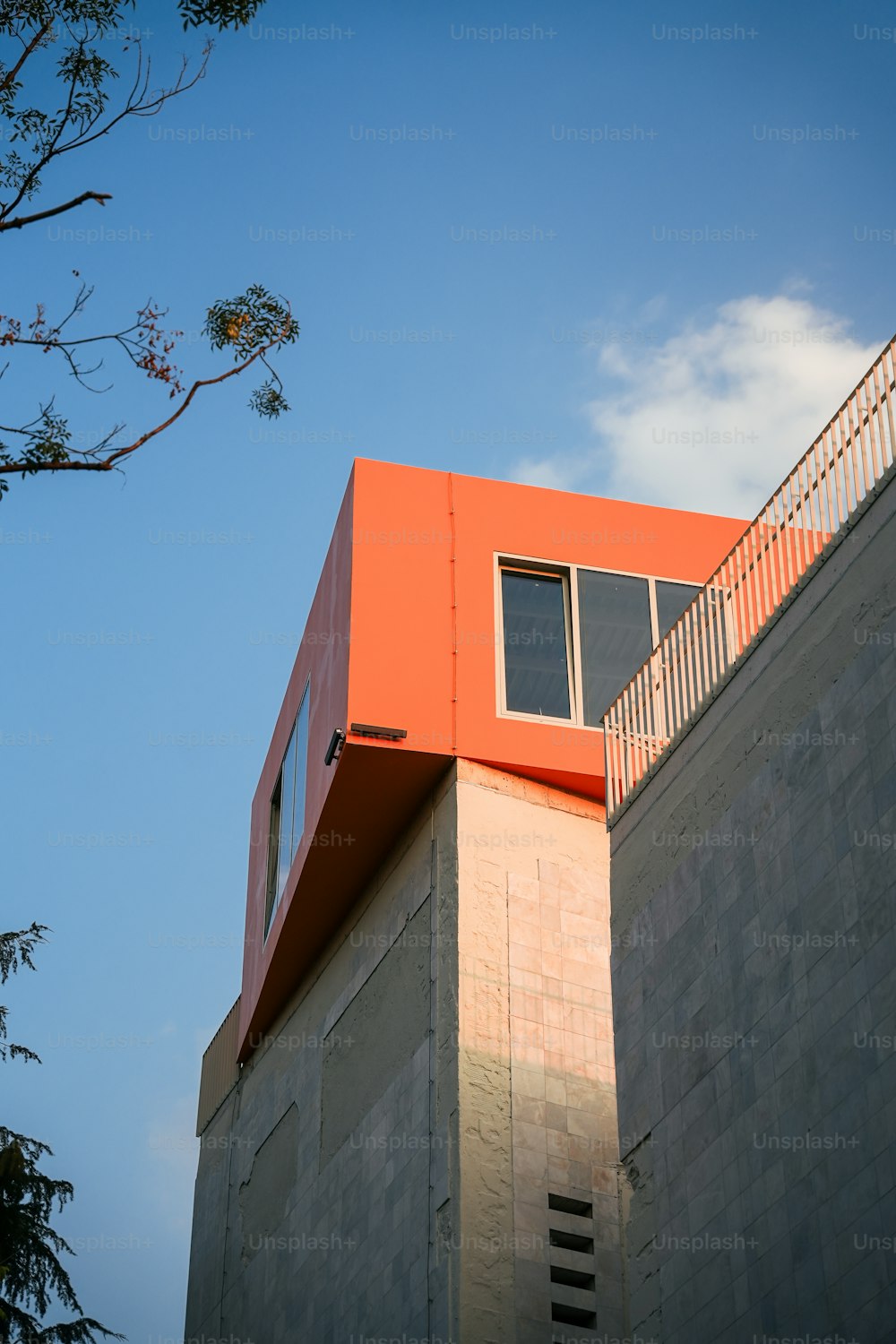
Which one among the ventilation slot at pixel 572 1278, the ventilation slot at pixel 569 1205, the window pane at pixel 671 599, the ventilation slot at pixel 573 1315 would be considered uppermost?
the window pane at pixel 671 599

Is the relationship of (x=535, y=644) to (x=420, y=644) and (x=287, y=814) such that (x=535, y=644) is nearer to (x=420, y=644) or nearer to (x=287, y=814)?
(x=420, y=644)

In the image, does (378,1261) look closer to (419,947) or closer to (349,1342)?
(349,1342)

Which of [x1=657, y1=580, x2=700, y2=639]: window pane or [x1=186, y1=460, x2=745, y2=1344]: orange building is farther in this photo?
[x1=657, y1=580, x2=700, y2=639]: window pane

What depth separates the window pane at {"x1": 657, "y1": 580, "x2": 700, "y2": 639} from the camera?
23.5 metres

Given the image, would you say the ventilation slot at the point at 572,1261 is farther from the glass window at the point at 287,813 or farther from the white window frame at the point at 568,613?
the glass window at the point at 287,813

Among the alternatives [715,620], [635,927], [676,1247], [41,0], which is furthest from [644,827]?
[41,0]

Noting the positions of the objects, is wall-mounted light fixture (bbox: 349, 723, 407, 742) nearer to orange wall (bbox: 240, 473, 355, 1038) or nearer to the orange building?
the orange building

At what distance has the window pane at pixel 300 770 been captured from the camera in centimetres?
2520

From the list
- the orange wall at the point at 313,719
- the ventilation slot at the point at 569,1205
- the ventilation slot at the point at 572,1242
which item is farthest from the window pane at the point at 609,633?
the ventilation slot at the point at 572,1242

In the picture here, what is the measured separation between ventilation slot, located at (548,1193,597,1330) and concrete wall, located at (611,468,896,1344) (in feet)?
11.4

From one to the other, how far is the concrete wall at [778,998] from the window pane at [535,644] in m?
5.60

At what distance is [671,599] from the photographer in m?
23.7

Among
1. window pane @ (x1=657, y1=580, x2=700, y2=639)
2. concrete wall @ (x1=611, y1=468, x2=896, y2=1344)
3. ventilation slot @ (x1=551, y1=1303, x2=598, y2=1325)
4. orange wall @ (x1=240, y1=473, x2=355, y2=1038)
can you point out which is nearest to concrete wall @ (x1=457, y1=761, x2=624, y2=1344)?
ventilation slot @ (x1=551, y1=1303, x2=598, y2=1325)

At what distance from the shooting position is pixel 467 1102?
19.3 meters
